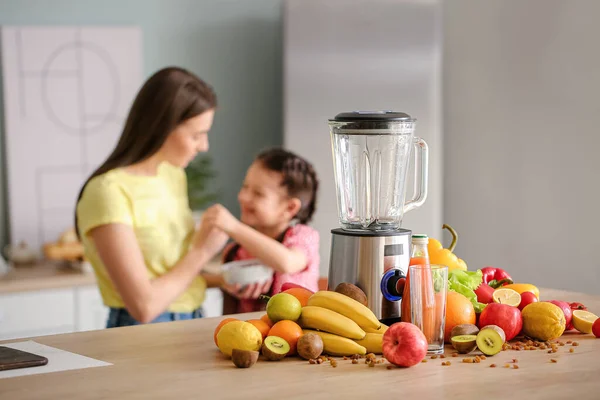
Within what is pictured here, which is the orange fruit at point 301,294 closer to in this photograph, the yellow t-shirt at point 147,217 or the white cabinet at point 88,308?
the yellow t-shirt at point 147,217

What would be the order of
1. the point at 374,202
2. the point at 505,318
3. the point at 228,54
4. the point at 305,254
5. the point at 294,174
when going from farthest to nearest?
the point at 228,54, the point at 294,174, the point at 305,254, the point at 374,202, the point at 505,318

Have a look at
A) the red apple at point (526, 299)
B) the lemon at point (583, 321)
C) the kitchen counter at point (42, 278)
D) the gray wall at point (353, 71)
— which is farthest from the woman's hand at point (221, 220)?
the gray wall at point (353, 71)

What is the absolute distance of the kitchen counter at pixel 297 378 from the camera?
1342 mm

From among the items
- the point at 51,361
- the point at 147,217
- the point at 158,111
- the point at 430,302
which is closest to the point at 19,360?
the point at 51,361

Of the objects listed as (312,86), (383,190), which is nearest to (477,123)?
(312,86)

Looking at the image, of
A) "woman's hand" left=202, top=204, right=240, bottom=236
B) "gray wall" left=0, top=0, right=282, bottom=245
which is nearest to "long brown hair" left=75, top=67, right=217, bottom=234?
"woman's hand" left=202, top=204, right=240, bottom=236

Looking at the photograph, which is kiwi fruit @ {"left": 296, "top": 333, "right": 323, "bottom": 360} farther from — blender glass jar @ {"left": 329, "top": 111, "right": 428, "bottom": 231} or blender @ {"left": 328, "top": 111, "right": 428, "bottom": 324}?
blender glass jar @ {"left": 329, "top": 111, "right": 428, "bottom": 231}

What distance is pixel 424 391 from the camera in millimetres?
1349

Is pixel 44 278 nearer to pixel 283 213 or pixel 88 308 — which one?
pixel 88 308

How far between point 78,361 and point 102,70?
9.10ft

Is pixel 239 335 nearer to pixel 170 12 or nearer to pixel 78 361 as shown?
pixel 78 361

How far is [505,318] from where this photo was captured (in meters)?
1.64

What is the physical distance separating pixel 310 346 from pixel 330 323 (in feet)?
0.22

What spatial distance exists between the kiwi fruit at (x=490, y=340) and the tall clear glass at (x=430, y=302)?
0.22ft
